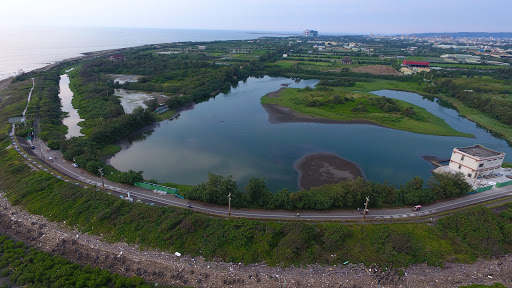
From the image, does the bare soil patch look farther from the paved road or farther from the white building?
the paved road

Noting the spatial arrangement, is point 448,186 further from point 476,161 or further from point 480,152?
point 480,152

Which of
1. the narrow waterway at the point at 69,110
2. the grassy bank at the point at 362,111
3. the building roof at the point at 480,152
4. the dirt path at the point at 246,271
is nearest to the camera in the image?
the dirt path at the point at 246,271

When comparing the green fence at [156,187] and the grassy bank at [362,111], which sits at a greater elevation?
the grassy bank at [362,111]

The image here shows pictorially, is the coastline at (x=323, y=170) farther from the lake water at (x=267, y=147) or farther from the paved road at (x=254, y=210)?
the paved road at (x=254, y=210)

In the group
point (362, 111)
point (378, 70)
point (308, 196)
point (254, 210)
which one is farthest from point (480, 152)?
point (378, 70)

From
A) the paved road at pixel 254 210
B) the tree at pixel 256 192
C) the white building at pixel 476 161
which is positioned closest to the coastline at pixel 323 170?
the paved road at pixel 254 210
